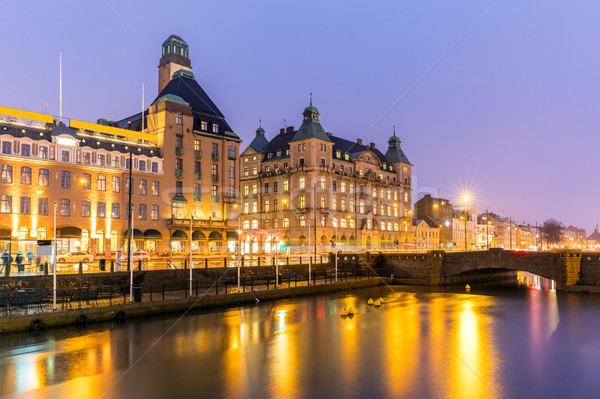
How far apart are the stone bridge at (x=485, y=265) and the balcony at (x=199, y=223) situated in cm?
2216

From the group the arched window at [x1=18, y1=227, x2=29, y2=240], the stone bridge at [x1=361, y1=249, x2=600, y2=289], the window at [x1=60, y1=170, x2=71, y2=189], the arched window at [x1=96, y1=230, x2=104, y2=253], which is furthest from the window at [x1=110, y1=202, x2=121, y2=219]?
the stone bridge at [x1=361, y1=249, x2=600, y2=289]

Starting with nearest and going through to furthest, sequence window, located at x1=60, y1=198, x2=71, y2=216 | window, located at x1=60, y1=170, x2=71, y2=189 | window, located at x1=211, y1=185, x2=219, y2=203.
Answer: window, located at x1=60, y1=198, x2=71, y2=216
window, located at x1=60, y1=170, x2=71, y2=189
window, located at x1=211, y1=185, x2=219, y2=203

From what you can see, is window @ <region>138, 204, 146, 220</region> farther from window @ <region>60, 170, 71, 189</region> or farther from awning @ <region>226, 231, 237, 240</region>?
awning @ <region>226, 231, 237, 240</region>

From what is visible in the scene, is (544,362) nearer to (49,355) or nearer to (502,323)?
(502,323)

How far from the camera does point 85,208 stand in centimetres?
6047

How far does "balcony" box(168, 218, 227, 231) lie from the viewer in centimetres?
6791

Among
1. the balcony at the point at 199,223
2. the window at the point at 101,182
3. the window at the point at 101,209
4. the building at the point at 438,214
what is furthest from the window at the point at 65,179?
the building at the point at 438,214

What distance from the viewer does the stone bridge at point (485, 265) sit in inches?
2083

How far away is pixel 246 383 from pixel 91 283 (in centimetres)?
2331

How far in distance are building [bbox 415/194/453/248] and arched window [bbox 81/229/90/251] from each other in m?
108

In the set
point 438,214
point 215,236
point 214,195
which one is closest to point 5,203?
point 215,236

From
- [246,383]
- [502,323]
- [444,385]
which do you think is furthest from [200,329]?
[502,323]

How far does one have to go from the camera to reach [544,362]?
2439 centimetres

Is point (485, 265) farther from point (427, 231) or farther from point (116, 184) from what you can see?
point (427, 231)
